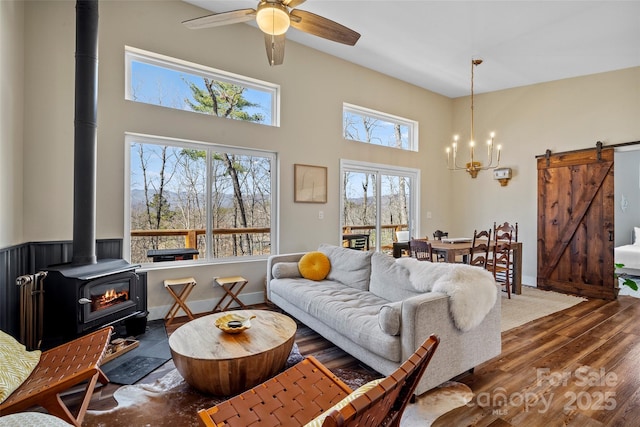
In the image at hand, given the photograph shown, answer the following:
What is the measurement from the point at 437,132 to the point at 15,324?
681 cm

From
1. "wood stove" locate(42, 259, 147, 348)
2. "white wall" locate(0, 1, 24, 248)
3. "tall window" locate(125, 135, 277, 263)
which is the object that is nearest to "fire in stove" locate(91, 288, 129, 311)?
"wood stove" locate(42, 259, 147, 348)

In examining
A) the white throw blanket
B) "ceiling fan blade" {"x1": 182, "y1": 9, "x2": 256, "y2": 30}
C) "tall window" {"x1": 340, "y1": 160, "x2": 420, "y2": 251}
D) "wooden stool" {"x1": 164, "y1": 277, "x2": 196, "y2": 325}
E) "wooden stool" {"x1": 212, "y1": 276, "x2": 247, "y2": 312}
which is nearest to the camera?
the white throw blanket

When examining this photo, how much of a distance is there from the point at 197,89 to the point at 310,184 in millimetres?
1952

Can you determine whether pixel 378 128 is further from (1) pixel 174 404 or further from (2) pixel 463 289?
(1) pixel 174 404

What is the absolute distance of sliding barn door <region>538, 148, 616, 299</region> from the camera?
4523mm

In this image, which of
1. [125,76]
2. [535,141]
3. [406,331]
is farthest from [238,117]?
[535,141]

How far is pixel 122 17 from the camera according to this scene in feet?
10.7

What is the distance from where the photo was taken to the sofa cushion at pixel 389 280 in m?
2.64

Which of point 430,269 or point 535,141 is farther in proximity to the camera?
point 535,141

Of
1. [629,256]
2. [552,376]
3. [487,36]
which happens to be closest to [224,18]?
[487,36]

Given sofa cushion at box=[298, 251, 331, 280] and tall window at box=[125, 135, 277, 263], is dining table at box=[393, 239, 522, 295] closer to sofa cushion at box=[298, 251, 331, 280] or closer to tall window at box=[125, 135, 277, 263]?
sofa cushion at box=[298, 251, 331, 280]

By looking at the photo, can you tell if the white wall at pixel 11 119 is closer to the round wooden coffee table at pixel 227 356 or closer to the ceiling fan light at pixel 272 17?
the round wooden coffee table at pixel 227 356

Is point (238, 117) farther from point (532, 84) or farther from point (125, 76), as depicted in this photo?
point (532, 84)

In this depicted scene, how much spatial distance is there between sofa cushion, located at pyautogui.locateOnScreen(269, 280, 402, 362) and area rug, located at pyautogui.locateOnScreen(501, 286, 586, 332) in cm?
178
